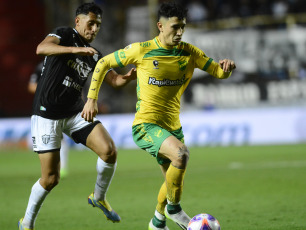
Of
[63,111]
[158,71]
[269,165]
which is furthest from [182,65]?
[269,165]

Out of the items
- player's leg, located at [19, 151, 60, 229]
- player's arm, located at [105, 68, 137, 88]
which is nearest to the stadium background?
player's arm, located at [105, 68, 137, 88]

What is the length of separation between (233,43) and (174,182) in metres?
13.6

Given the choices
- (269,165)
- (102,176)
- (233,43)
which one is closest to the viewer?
(102,176)

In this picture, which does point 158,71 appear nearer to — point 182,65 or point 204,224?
point 182,65

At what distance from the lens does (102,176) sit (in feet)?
23.1

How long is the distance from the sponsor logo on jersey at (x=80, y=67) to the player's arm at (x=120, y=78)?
0.90ft

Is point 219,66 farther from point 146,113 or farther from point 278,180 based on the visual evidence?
point 278,180

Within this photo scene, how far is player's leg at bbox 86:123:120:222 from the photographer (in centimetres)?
679

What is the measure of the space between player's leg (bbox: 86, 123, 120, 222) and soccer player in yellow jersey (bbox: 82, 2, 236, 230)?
0.44m

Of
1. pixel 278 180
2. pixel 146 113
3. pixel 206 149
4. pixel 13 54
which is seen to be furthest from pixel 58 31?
pixel 13 54

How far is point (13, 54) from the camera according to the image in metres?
25.6

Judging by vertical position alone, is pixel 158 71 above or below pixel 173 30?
below

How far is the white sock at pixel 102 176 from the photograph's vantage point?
6977 mm

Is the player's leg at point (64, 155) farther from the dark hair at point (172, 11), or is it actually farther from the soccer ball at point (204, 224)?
the soccer ball at point (204, 224)
